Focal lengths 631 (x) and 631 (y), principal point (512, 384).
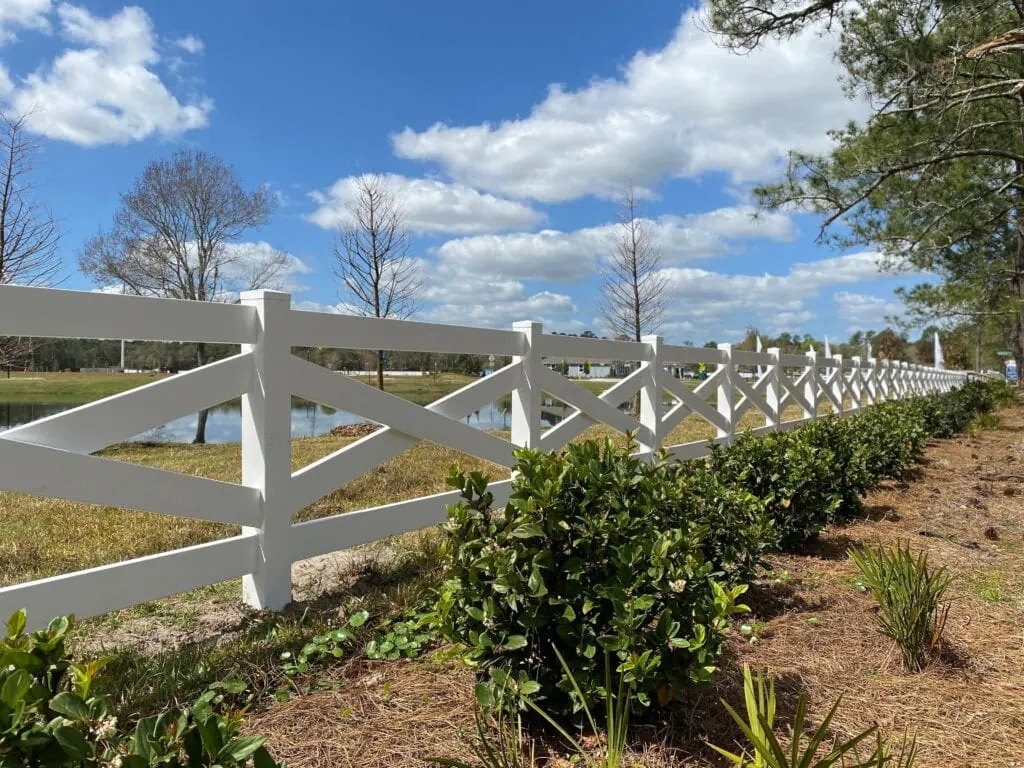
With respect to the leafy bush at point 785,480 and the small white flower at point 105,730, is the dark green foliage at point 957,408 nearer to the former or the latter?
the leafy bush at point 785,480

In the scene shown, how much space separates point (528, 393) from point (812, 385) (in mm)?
8586

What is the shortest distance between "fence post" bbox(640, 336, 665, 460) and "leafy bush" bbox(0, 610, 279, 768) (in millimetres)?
5406

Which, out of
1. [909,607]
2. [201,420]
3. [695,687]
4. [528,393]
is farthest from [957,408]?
[201,420]

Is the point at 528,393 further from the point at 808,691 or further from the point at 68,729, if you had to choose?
the point at 68,729

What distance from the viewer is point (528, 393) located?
15.2ft

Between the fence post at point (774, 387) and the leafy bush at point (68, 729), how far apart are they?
30.5 ft

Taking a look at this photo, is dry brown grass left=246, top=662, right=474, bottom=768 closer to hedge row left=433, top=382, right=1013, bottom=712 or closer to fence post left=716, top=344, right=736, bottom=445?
hedge row left=433, top=382, right=1013, bottom=712

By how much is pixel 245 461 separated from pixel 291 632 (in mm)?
849

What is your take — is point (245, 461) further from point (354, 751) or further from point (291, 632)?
point (354, 751)

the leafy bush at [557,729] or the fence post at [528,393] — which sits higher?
the fence post at [528,393]

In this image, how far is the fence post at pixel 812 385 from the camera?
11.2 metres

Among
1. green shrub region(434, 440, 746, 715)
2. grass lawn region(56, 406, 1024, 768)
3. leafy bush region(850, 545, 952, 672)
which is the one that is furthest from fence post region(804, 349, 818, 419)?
green shrub region(434, 440, 746, 715)

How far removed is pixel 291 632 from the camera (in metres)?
2.83

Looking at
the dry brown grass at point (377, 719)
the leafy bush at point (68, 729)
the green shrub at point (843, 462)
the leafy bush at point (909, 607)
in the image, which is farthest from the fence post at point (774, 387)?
the leafy bush at point (68, 729)
